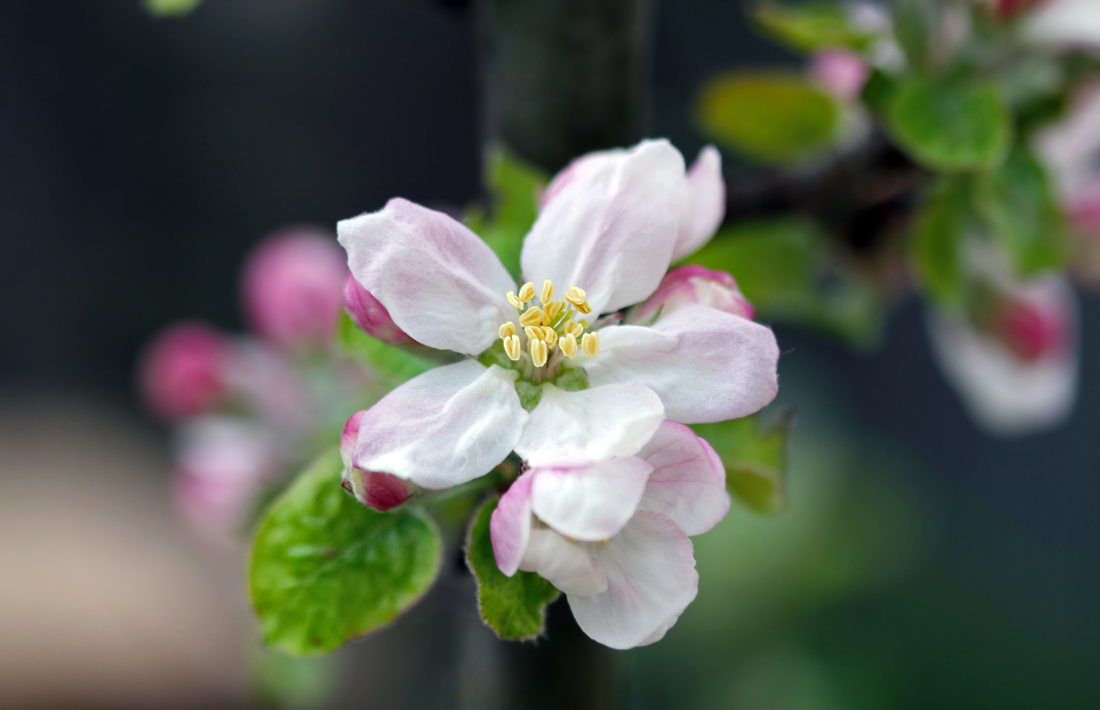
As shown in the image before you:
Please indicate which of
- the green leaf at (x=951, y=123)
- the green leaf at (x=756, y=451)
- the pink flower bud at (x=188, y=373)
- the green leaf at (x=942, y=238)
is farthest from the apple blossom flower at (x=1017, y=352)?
the pink flower bud at (x=188, y=373)

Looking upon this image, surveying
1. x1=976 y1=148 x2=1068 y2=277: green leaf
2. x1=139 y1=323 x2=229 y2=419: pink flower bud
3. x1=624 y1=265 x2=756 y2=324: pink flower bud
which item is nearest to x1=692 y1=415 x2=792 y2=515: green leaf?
x1=624 y1=265 x2=756 y2=324: pink flower bud

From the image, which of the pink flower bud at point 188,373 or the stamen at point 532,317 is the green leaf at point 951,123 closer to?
the stamen at point 532,317

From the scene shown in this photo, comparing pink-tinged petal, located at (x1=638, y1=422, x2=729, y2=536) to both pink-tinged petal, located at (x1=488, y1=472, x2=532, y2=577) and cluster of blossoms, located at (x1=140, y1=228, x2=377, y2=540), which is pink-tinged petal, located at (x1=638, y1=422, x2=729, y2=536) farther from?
cluster of blossoms, located at (x1=140, y1=228, x2=377, y2=540)

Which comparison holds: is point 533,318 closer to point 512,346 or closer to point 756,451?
point 512,346

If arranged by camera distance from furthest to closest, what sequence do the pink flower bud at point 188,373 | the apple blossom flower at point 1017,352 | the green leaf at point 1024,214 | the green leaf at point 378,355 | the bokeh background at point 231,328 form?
the bokeh background at point 231,328
the pink flower bud at point 188,373
the apple blossom flower at point 1017,352
the green leaf at point 1024,214
the green leaf at point 378,355

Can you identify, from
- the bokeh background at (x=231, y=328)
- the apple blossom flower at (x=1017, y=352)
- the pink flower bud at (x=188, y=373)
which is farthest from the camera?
the bokeh background at (x=231, y=328)

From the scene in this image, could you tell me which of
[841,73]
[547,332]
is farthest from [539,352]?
[841,73]

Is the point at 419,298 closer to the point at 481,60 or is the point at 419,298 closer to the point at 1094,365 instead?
the point at 481,60
